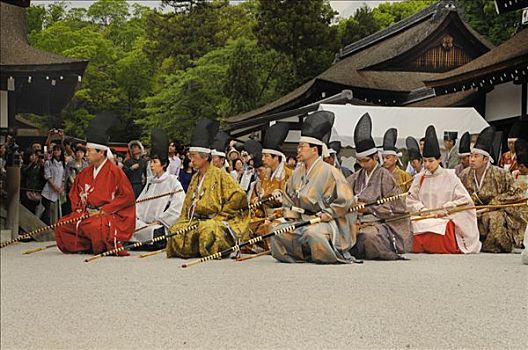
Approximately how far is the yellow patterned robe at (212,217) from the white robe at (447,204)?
4.51 feet

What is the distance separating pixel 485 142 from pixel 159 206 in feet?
8.02

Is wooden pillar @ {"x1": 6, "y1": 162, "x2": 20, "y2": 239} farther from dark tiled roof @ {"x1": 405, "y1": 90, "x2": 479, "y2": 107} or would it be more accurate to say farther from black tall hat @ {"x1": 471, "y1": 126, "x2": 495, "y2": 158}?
dark tiled roof @ {"x1": 405, "y1": 90, "x2": 479, "y2": 107}

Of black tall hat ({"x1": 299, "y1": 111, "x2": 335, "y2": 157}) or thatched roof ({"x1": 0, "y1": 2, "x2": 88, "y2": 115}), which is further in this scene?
black tall hat ({"x1": 299, "y1": 111, "x2": 335, "y2": 157})

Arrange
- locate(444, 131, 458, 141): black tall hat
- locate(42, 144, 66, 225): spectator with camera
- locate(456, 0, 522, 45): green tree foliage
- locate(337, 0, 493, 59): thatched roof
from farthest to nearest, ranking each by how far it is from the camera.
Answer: locate(337, 0, 493, 59): thatched roof, locate(456, 0, 522, 45): green tree foliage, locate(444, 131, 458, 141): black tall hat, locate(42, 144, 66, 225): spectator with camera

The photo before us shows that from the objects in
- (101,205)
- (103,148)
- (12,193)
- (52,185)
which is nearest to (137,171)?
(101,205)

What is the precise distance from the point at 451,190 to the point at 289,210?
5.06 ft

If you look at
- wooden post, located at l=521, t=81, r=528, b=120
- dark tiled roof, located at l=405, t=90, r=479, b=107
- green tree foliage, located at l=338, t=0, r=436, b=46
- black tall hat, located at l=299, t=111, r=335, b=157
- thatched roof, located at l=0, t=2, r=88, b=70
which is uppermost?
green tree foliage, located at l=338, t=0, r=436, b=46

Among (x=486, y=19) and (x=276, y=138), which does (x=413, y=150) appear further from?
(x=486, y=19)

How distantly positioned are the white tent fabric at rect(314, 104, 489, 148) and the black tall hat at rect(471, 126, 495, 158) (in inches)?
77.0

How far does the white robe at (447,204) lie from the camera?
5348mm

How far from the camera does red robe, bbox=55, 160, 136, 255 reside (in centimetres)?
458

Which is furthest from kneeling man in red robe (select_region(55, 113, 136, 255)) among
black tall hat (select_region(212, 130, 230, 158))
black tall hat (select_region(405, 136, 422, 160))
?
black tall hat (select_region(405, 136, 422, 160))

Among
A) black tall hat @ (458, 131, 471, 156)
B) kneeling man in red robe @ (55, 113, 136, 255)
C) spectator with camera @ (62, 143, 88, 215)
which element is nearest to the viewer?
spectator with camera @ (62, 143, 88, 215)

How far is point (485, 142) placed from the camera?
17.3 feet
